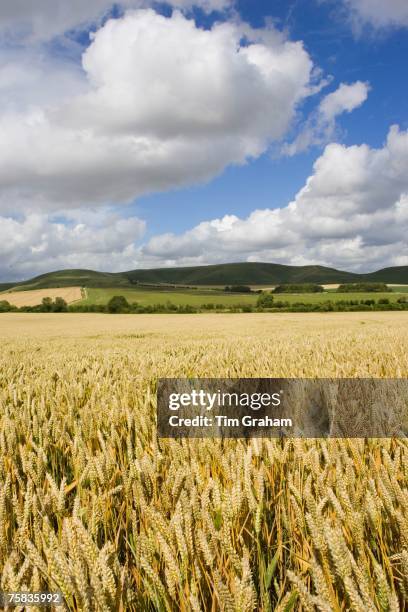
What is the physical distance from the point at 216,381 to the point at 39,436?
1797 mm

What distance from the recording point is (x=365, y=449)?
2.26 metres

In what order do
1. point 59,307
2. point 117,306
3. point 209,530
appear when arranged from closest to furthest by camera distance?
point 209,530
point 117,306
point 59,307

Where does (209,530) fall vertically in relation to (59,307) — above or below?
below

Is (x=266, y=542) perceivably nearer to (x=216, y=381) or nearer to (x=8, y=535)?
(x=8, y=535)

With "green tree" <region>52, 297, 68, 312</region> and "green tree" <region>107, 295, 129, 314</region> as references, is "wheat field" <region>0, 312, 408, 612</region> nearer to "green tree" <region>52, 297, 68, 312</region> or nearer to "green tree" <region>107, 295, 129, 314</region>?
"green tree" <region>107, 295, 129, 314</region>

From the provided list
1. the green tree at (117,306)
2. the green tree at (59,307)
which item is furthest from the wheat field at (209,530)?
the green tree at (59,307)

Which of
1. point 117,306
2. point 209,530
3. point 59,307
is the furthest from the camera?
point 59,307

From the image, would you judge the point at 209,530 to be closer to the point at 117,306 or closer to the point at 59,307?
the point at 117,306

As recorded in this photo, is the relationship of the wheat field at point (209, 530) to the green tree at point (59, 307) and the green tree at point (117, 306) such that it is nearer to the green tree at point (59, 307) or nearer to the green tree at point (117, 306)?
the green tree at point (117, 306)

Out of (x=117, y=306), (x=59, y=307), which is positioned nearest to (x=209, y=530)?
(x=117, y=306)

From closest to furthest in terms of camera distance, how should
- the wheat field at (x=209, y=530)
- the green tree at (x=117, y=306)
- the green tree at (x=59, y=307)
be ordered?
the wheat field at (x=209, y=530) → the green tree at (x=117, y=306) → the green tree at (x=59, y=307)

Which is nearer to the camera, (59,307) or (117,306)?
(117,306)

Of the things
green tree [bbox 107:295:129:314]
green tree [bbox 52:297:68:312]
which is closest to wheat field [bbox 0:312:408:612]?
green tree [bbox 107:295:129:314]

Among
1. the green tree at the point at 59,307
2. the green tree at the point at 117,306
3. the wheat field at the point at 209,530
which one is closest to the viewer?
the wheat field at the point at 209,530
